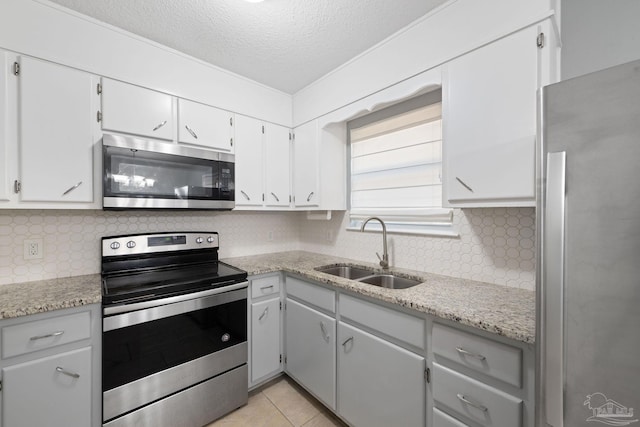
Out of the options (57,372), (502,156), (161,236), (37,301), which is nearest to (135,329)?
(57,372)

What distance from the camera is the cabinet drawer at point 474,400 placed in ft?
3.17

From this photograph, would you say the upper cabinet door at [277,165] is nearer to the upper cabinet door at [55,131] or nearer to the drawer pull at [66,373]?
the upper cabinet door at [55,131]

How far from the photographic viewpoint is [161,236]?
1988 mm

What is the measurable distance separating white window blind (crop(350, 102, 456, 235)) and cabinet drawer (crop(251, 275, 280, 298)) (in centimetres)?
86

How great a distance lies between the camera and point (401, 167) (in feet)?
6.86

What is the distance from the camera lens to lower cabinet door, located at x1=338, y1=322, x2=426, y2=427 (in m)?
1.26

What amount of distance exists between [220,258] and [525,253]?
2250mm

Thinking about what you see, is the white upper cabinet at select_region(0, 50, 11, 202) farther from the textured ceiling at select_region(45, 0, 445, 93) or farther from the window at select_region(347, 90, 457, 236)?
the window at select_region(347, 90, 457, 236)

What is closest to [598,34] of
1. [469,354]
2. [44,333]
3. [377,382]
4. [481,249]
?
[481,249]

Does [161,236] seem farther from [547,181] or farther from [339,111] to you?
[547,181]

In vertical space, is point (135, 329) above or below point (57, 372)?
above

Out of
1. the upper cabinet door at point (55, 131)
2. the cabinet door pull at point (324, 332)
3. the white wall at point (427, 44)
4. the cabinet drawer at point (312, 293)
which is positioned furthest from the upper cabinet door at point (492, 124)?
the upper cabinet door at point (55, 131)

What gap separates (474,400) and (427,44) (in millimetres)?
1807

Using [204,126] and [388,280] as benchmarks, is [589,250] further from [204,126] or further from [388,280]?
[204,126]
